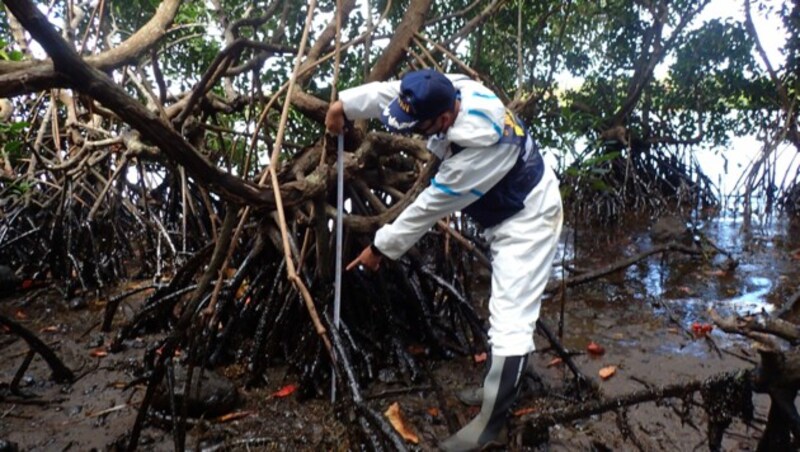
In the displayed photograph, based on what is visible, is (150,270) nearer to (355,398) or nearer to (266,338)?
(266,338)

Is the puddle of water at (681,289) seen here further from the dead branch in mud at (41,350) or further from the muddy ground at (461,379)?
the dead branch in mud at (41,350)

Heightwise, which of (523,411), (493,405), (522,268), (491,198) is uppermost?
(491,198)

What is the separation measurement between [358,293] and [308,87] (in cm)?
269

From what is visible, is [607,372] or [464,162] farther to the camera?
[607,372]

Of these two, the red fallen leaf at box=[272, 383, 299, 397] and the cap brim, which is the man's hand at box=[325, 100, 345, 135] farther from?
the red fallen leaf at box=[272, 383, 299, 397]

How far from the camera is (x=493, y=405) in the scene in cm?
236

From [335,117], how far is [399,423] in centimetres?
145

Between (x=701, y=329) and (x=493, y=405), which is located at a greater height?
(x=493, y=405)

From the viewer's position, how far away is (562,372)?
10.7 feet

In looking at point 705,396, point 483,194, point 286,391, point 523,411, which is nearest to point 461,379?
point 523,411

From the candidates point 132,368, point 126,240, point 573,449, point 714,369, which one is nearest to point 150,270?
point 126,240

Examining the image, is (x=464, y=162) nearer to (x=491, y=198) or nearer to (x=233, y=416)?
(x=491, y=198)

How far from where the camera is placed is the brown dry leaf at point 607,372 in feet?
10.5

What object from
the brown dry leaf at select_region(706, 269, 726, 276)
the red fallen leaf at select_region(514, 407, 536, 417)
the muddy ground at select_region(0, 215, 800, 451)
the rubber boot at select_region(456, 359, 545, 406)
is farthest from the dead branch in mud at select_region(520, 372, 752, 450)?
the brown dry leaf at select_region(706, 269, 726, 276)
